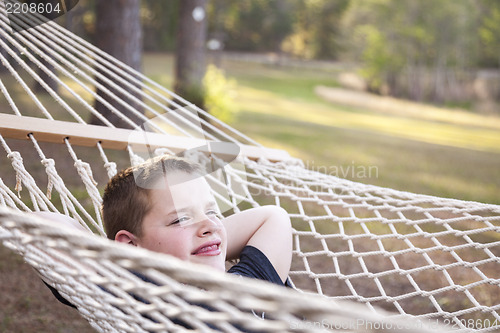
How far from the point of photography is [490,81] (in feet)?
52.7

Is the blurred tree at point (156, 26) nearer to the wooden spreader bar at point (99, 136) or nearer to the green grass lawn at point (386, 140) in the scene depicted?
the green grass lawn at point (386, 140)

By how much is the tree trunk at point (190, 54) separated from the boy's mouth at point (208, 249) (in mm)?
4908

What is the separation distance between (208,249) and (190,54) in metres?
5.12

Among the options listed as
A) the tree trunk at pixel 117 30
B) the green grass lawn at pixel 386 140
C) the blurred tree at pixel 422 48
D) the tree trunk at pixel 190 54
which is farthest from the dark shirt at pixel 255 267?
the blurred tree at pixel 422 48

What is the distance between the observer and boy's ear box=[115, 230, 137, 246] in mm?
1137

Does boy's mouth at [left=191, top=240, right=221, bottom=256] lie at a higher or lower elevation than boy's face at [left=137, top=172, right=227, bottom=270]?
lower

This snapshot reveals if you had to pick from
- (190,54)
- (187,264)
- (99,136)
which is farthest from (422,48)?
(187,264)

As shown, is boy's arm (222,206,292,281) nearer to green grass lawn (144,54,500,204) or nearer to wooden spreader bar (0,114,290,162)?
wooden spreader bar (0,114,290,162)

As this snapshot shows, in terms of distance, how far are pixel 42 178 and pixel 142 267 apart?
118 inches

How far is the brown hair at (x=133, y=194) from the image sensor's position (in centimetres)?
114

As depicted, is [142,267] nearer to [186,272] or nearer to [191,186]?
[186,272]

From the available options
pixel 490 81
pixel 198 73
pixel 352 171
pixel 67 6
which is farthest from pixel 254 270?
pixel 490 81

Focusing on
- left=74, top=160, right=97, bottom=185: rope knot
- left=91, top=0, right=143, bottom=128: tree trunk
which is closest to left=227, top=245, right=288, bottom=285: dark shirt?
left=74, top=160, right=97, bottom=185: rope knot

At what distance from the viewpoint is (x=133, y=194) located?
3.77 ft
